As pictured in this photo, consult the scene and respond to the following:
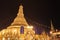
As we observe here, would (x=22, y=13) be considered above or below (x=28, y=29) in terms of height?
above

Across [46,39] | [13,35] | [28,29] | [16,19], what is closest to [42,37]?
[46,39]

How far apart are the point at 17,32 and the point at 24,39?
1.13 m

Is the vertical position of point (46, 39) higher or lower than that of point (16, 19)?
lower

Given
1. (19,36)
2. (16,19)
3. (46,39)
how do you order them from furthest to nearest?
(16,19)
(46,39)
(19,36)

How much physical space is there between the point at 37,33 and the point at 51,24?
6.16 m

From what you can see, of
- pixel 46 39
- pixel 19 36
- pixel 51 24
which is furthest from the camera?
pixel 51 24

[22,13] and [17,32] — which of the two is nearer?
[17,32]

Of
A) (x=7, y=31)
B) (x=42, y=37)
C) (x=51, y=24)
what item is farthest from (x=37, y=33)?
(x=51, y=24)

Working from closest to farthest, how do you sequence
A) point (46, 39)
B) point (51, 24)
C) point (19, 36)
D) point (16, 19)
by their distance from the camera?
point (19, 36) → point (46, 39) → point (16, 19) → point (51, 24)

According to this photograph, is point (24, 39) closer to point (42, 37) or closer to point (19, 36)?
point (19, 36)

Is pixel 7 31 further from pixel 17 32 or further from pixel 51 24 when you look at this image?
pixel 51 24

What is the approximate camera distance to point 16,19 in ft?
79.6

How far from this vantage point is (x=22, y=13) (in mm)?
25172

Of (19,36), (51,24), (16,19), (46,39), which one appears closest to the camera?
(19,36)
